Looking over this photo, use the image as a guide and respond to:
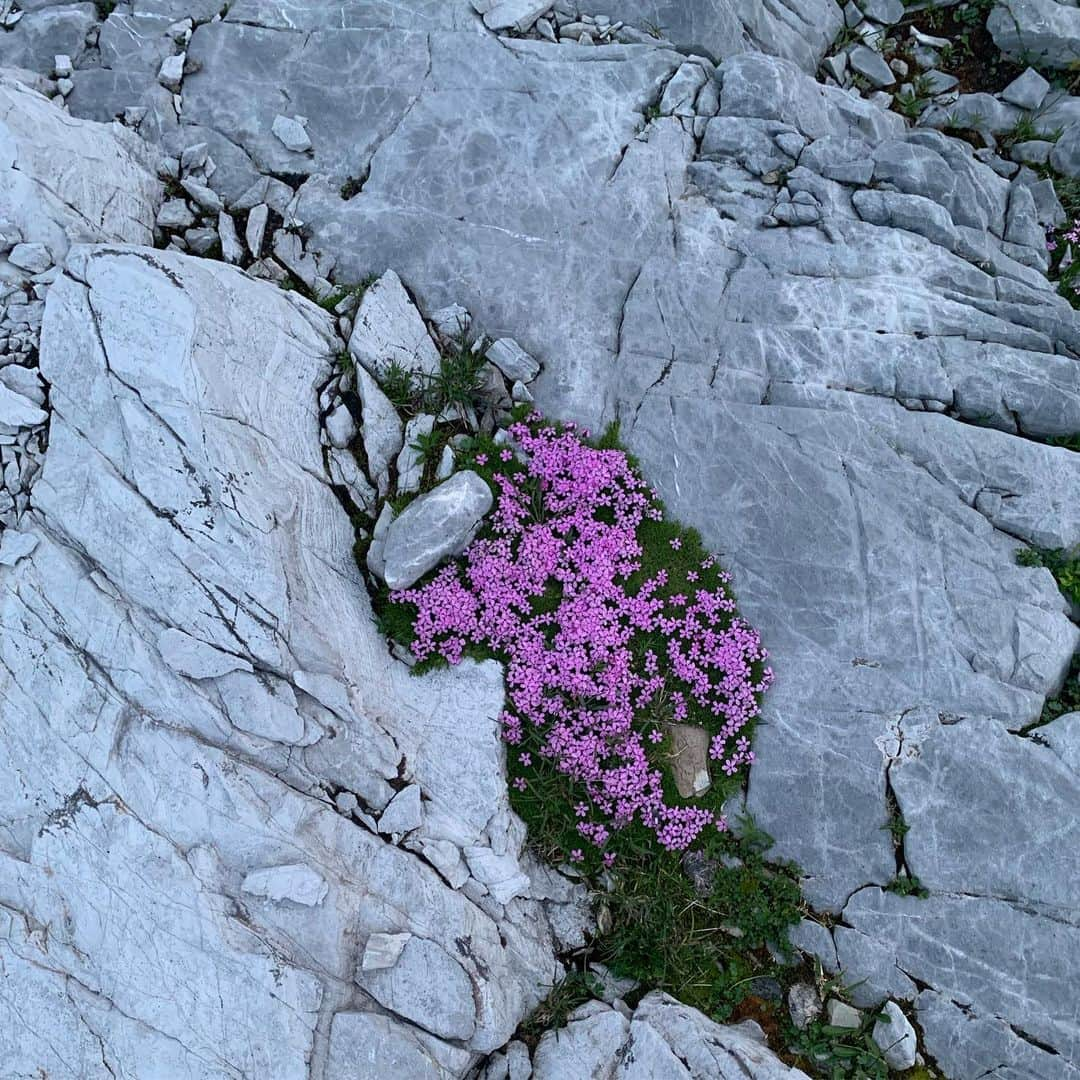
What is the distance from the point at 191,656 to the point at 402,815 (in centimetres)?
→ 209

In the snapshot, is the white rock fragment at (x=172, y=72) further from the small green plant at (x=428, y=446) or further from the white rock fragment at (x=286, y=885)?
the white rock fragment at (x=286, y=885)

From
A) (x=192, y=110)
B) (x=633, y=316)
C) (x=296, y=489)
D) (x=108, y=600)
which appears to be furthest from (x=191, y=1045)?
(x=192, y=110)

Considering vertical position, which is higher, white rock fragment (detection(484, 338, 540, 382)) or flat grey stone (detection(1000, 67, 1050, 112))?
flat grey stone (detection(1000, 67, 1050, 112))

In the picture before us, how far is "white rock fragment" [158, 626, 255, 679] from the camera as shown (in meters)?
6.66

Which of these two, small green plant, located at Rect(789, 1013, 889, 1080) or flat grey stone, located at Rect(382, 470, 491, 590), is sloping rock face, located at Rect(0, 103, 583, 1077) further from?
small green plant, located at Rect(789, 1013, 889, 1080)

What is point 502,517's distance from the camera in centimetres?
806

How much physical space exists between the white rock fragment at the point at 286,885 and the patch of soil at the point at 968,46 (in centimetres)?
1217

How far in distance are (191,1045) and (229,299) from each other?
5.92m

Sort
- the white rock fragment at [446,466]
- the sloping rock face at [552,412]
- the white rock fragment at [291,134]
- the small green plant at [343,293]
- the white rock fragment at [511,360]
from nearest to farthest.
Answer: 1. the sloping rock face at [552,412]
2. the white rock fragment at [446,466]
3. the white rock fragment at [511,360]
4. the small green plant at [343,293]
5. the white rock fragment at [291,134]

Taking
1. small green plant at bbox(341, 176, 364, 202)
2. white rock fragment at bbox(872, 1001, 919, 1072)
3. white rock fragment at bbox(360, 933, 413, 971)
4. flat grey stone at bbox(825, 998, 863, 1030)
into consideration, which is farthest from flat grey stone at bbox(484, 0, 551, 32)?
white rock fragment at bbox(872, 1001, 919, 1072)

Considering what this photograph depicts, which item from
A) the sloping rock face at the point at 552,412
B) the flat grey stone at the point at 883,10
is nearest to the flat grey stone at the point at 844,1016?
the sloping rock face at the point at 552,412

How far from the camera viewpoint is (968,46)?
11453 mm

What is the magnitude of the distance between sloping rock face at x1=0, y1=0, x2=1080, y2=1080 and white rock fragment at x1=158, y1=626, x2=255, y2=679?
2cm

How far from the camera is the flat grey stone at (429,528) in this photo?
7.55 m
